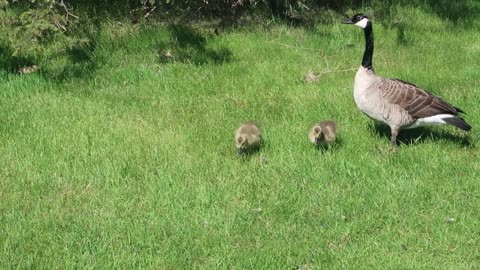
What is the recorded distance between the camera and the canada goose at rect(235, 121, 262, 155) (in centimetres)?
634

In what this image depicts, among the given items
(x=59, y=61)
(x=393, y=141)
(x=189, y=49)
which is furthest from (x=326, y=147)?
(x=59, y=61)

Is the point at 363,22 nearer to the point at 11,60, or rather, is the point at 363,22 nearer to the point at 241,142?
the point at 241,142

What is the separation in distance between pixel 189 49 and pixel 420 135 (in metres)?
4.18

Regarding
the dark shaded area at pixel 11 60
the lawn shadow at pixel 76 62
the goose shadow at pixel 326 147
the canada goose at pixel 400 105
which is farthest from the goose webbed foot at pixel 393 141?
the dark shaded area at pixel 11 60

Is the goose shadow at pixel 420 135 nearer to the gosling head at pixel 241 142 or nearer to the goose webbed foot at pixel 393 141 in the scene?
the goose webbed foot at pixel 393 141

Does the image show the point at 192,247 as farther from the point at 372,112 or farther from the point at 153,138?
the point at 372,112

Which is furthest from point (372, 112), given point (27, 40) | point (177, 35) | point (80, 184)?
point (27, 40)

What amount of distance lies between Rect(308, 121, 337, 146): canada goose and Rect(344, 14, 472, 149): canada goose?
1.66 ft

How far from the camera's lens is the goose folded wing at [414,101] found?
648 centimetres

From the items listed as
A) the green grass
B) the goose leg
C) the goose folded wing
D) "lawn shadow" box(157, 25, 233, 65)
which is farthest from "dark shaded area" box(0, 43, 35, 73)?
the goose leg

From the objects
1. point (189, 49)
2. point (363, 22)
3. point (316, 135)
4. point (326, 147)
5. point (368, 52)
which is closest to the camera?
point (316, 135)

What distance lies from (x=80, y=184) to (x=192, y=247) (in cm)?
164

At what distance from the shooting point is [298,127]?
720 cm

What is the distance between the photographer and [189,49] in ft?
31.6
